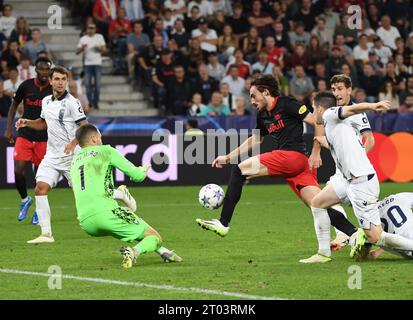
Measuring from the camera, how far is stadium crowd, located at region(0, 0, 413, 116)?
23609mm

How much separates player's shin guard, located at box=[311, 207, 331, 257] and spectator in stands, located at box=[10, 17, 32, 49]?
557 inches

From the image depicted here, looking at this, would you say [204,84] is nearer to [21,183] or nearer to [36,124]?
[21,183]

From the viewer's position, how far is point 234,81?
2411 centimetres

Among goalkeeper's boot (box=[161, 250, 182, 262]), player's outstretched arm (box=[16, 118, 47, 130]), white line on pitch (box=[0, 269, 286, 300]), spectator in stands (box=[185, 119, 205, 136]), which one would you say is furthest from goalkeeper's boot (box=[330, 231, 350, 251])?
spectator in stands (box=[185, 119, 205, 136])

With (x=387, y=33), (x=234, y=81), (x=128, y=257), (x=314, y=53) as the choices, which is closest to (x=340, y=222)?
(x=128, y=257)

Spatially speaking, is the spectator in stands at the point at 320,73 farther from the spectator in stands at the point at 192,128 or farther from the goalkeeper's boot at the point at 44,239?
the goalkeeper's boot at the point at 44,239

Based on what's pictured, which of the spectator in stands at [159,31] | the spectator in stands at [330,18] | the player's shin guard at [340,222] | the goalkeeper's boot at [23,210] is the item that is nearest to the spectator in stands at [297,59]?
the spectator in stands at [330,18]

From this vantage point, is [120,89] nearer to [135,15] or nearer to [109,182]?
[135,15]

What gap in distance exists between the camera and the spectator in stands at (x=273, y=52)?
25094 millimetres

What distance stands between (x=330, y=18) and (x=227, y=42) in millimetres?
3127

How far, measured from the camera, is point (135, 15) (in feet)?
83.6

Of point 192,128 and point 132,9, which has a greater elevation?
point 132,9

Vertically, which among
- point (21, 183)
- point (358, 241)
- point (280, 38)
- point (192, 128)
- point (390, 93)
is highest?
point (280, 38)

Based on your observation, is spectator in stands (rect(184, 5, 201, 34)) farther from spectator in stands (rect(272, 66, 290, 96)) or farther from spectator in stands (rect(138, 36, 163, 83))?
spectator in stands (rect(272, 66, 290, 96))
